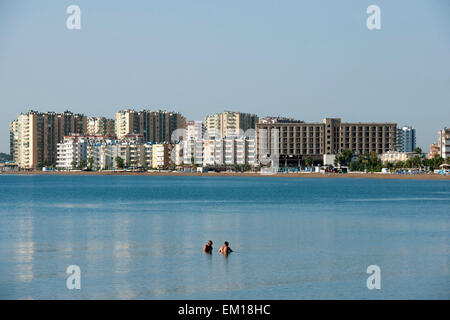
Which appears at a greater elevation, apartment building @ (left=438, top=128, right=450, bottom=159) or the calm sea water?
apartment building @ (left=438, top=128, right=450, bottom=159)

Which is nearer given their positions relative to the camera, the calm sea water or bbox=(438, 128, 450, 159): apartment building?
the calm sea water

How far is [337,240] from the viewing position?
131 feet

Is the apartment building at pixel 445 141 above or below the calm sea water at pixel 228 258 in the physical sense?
above

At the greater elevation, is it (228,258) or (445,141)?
(445,141)

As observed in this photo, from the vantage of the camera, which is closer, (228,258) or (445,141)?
(228,258)

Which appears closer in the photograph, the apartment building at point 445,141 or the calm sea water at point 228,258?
the calm sea water at point 228,258
